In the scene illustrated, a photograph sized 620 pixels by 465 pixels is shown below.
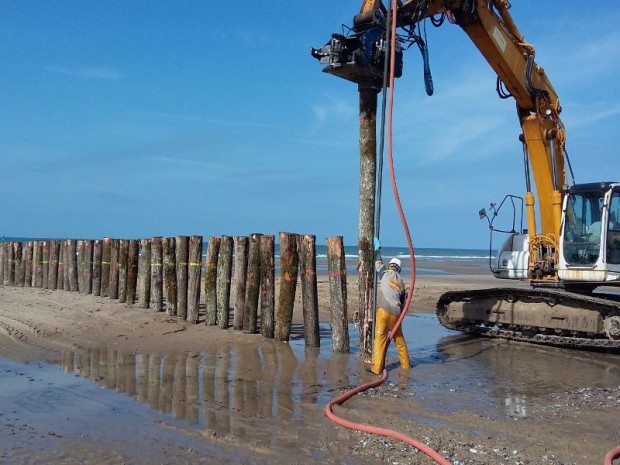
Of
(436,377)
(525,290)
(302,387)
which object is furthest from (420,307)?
(302,387)

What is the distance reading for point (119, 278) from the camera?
15.4 metres

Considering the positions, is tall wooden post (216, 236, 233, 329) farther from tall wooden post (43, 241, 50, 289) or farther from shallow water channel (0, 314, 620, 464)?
tall wooden post (43, 241, 50, 289)

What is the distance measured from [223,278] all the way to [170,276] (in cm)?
162

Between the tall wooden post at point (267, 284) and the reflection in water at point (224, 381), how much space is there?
1.24 ft

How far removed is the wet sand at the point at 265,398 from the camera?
234 inches

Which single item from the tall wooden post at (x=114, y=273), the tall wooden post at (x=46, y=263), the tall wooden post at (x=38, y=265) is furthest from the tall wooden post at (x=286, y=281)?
the tall wooden post at (x=38, y=265)

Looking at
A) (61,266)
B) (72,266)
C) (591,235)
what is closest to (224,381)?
(591,235)

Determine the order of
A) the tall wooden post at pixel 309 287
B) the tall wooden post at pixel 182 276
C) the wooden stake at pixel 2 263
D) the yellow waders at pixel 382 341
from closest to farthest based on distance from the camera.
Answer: the yellow waders at pixel 382 341 < the tall wooden post at pixel 309 287 < the tall wooden post at pixel 182 276 < the wooden stake at pixel 2 263

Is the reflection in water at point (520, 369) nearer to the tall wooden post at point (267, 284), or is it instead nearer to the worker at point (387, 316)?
the worker at point (387, 316)

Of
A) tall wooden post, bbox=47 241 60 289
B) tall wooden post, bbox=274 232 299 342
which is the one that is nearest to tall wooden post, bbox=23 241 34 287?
tall wooden post, bbox=47 241 60 289

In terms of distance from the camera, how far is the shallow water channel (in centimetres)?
607

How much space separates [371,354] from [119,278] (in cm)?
747

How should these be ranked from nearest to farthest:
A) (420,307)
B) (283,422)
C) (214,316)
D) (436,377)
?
(283,422) < (436,377) < (214,316) < (420,307)

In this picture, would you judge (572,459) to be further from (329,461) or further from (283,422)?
(283,422)
